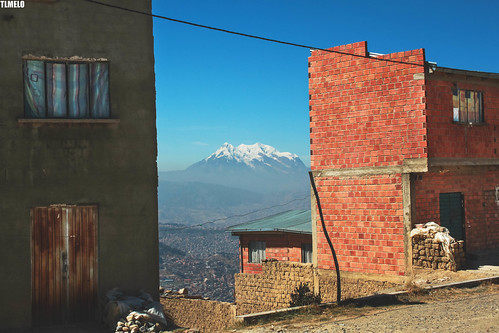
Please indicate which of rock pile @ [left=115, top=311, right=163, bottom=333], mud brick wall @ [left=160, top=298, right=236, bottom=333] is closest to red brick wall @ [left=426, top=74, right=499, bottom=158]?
rock pile @ [left=115, top=311, right=163, bottom=333]

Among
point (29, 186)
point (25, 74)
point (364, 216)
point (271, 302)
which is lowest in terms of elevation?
point (271, 302)

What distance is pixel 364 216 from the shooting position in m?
16.9

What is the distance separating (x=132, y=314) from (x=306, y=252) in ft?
52.8

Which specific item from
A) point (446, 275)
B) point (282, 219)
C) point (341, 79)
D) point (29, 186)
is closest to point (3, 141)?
point (29, 186)

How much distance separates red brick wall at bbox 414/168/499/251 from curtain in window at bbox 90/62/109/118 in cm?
953

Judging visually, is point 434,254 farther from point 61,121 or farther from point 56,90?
point 56,90

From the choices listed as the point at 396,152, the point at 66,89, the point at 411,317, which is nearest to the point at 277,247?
the point at 396,152

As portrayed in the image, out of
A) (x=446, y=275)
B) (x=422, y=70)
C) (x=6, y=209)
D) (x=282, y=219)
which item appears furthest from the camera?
(x=282, y=219)

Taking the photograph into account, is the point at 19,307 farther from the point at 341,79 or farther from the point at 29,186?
the point at 341,79

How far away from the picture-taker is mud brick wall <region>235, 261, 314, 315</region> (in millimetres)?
19859

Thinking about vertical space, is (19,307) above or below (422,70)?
below

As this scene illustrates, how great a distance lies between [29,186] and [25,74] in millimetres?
2409

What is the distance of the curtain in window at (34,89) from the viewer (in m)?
11.5

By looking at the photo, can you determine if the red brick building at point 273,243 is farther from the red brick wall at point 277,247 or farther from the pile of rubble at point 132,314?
the pile of rubble at point 132,314
